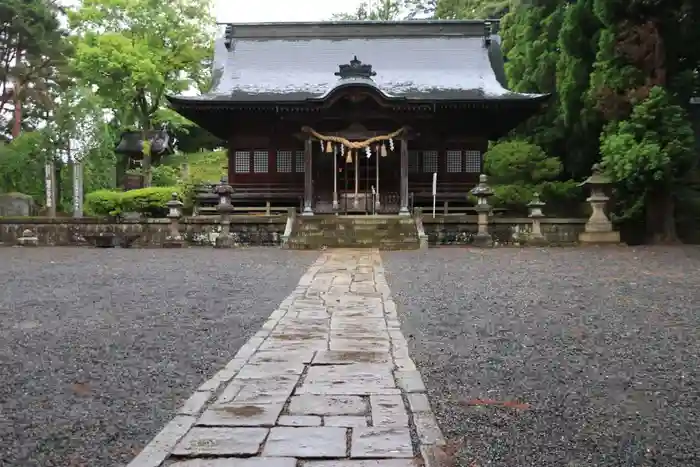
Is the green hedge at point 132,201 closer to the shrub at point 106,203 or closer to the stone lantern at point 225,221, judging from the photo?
the shrub at point 106,203

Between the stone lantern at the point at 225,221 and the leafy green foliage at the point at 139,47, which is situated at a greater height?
the leafy green foliage at the point at 139,47

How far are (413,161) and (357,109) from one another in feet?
9.49

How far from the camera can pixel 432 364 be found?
4516 millimetres

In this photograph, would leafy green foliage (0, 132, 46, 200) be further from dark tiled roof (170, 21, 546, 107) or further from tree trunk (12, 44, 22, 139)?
dark tiled roof (170, 21, 546, 107)

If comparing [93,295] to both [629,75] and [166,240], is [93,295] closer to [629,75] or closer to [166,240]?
[166,240]

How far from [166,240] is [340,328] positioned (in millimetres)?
12432

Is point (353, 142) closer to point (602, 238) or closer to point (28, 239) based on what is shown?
point (602, 238)

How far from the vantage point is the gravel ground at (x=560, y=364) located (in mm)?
3006

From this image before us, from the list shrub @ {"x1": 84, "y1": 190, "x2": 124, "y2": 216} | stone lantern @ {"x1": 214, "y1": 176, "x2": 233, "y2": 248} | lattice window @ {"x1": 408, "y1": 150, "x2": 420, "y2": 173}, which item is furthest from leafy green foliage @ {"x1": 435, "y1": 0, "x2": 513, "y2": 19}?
shrub @ {"x1": 84, "y1": 190, "x2": 124, "y2": 216}

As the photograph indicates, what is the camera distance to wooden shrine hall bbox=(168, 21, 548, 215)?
18562 mm

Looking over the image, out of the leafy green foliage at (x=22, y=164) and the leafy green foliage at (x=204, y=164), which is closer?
the leafy green foliage at (x=22, y=164)

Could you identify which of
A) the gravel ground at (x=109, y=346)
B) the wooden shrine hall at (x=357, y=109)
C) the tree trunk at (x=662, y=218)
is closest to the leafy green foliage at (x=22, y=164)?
the wooden shrine hall at (x=357, y=109)

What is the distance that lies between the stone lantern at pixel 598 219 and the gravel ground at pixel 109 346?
9054 mm

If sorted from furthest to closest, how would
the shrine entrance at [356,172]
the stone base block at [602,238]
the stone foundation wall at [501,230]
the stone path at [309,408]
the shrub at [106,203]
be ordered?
the shrub at [106,203] < the shrine entrance at [356,172] < the stone foundation wall at [501,230] < the stone base block at [602,238] < the stone path at [309,408]
